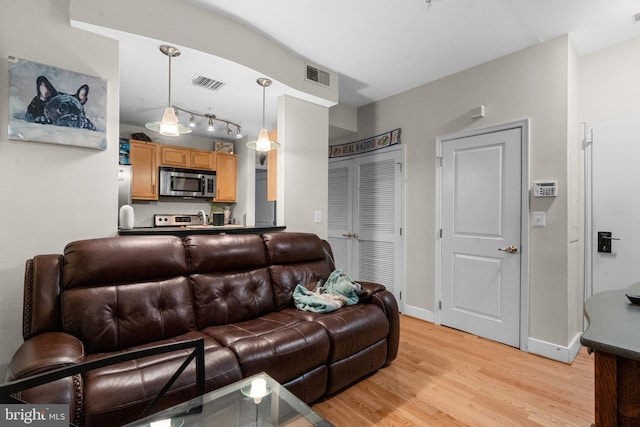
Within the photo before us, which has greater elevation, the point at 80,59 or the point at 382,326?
the point at 80,59

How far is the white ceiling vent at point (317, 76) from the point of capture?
318 cm

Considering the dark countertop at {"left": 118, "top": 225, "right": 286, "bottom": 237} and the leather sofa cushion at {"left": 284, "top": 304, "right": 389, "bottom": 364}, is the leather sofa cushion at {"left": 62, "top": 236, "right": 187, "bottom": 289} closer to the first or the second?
the dark countertop at {"left": 118, "top": 225, "right": 286, "bottom": 237}

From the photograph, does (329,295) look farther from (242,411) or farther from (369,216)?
(369,216)

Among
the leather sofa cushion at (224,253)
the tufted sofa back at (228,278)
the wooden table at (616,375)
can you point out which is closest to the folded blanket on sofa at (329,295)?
the tufted sofa back at (228,278)

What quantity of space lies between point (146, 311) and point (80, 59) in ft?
5.70

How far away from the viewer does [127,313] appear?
1807 millimetres

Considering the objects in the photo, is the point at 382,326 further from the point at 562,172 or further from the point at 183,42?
the point at 183,42

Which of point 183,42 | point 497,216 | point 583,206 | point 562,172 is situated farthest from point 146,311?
point 583,206

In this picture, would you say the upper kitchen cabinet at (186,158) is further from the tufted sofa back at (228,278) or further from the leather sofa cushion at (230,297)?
the leather sofa cushion at (230,297)

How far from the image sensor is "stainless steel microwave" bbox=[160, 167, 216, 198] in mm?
4746

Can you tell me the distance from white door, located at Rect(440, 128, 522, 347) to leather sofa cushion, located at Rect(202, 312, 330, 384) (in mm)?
1996

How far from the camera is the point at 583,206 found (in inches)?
117

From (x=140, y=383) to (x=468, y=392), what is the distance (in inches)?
82.2

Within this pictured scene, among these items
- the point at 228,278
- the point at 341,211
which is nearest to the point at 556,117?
the point at 341,211
